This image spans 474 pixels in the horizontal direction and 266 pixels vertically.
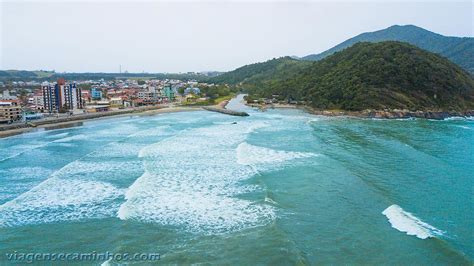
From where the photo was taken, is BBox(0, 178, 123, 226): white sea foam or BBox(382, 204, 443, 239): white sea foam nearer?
BBox(382, 204, 443, 239): white sea foam

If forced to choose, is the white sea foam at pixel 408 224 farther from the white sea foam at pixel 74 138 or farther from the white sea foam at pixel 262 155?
the white sea foam at pixel 74 138

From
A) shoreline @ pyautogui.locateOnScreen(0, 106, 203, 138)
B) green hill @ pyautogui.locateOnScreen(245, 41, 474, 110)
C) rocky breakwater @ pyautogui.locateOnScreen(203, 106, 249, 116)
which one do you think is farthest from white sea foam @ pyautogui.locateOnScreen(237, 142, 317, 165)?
green hill @ pyautogui.locateOnScreen(245, 41, 474, 110)

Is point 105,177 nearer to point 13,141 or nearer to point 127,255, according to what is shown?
point 127,255

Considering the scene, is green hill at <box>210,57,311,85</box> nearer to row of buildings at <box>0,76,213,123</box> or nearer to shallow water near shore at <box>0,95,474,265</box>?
row of buildings at <box>0,76,213,123</box>

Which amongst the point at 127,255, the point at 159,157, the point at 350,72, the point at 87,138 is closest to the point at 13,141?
the point at 87,138

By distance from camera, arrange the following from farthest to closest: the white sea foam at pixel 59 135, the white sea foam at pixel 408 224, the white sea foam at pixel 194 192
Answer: the white sea foam at pixel 59 135
the white sea foam at pixel 194 192
the white sea foam at pixel 408 224

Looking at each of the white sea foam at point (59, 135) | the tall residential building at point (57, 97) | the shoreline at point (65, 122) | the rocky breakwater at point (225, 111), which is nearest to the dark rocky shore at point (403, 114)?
the rocky breakwater at point (225, 111)
